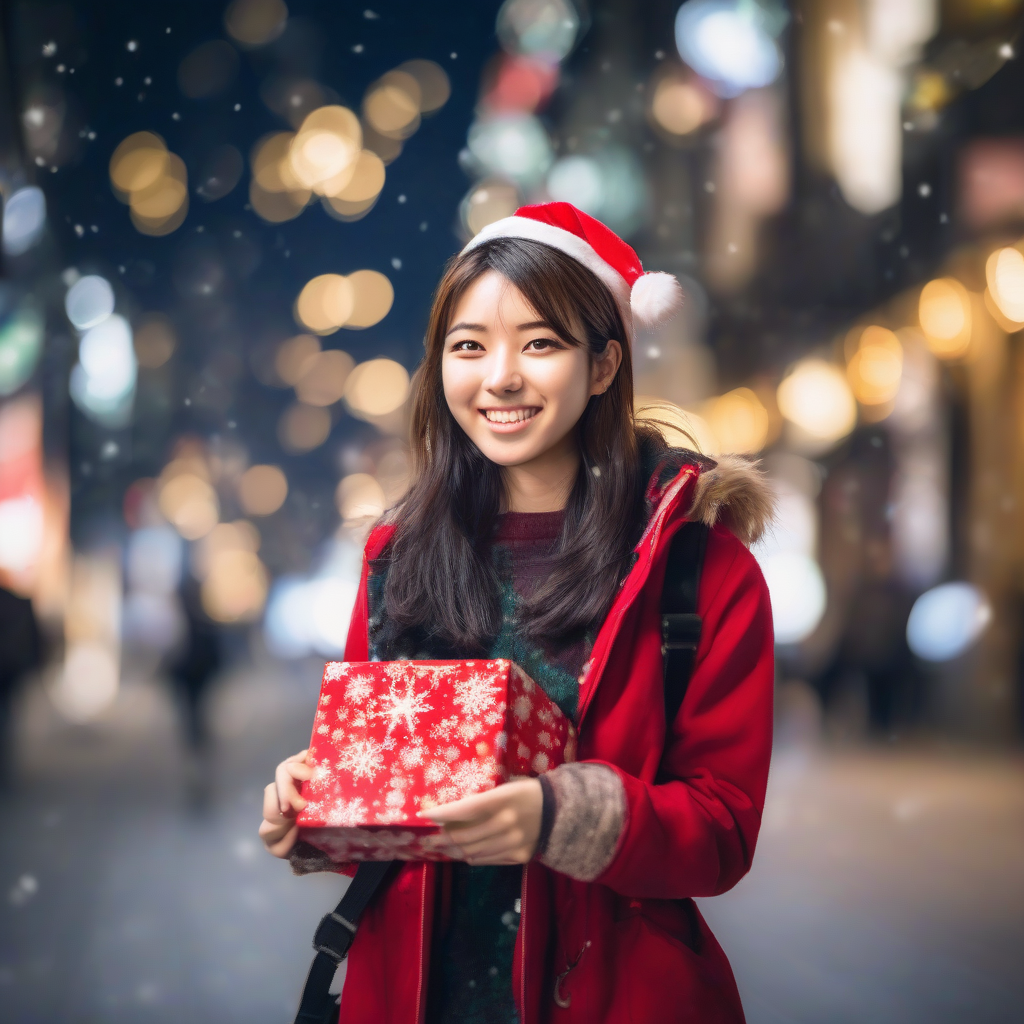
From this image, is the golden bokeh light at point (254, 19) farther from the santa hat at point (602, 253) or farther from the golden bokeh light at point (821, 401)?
the golden bokeh light at point (821, 401)

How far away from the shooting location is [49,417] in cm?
501

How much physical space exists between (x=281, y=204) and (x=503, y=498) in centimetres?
511

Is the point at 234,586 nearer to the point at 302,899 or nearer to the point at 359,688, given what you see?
the point at 302,899

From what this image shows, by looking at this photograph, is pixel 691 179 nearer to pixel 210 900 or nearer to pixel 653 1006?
pixel 210 900

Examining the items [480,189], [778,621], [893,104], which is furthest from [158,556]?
[893,104]

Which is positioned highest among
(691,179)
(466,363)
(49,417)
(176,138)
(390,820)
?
(691,179)

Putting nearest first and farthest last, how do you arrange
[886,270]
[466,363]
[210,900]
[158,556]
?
1. [466,363]
2. [210,900]
3. [158,556]
4. [886,270]

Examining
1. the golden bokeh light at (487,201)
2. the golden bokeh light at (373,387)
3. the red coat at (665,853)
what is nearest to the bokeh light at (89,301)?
the golden bokeh light at (487,201)

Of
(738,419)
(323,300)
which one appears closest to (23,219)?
(323,300)

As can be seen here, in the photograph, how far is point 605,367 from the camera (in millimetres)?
1267

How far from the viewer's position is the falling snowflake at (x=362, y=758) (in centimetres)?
92

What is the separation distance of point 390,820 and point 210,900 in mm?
2903

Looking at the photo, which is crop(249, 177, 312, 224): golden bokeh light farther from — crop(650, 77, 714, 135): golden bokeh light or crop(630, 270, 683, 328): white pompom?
crop(630, 270, 683, 328): white pompom

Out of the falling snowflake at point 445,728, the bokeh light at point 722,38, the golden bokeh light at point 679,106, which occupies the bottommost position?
the falling snowflake at point 445,728
